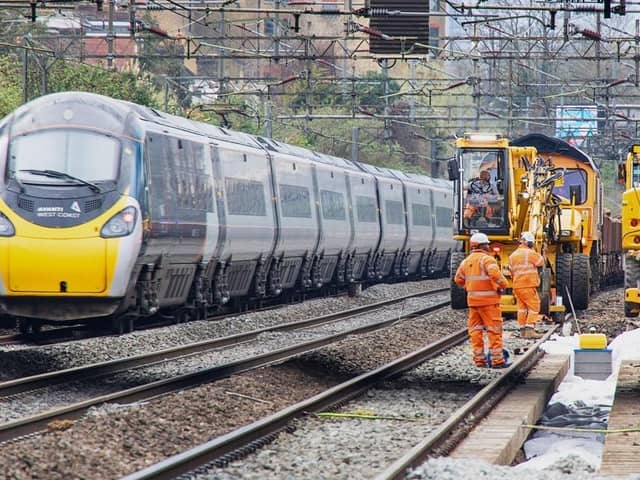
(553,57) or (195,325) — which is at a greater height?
(553,57)

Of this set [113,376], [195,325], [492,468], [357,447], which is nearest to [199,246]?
[195,325]

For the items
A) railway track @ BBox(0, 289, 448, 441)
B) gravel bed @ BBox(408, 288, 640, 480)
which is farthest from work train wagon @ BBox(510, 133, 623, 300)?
gravel bed @ BBox(408, 288, 640, 480)

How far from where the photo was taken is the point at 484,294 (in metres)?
15.8

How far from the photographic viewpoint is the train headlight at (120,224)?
1706cm

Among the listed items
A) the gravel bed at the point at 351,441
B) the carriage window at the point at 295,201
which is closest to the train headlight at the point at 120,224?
the gravel bed at the point at 351,441

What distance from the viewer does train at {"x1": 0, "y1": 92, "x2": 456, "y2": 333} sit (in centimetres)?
1686

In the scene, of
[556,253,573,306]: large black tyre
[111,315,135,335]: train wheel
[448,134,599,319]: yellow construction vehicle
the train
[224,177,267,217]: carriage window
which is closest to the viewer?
the train

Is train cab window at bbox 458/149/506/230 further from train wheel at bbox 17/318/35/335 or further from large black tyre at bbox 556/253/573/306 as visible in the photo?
train wheel at bbox 17/318/35/335

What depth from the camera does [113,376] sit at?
15102 mm

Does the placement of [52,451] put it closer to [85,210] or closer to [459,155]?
[85,210]

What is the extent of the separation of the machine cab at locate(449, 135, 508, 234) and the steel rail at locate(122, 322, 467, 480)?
7.48 meters

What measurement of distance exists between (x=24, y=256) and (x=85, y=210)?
0.88 metres

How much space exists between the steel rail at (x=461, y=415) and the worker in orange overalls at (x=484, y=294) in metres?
0.40

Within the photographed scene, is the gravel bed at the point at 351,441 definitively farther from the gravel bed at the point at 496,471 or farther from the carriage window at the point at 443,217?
the carriage window at the point at 443,217
